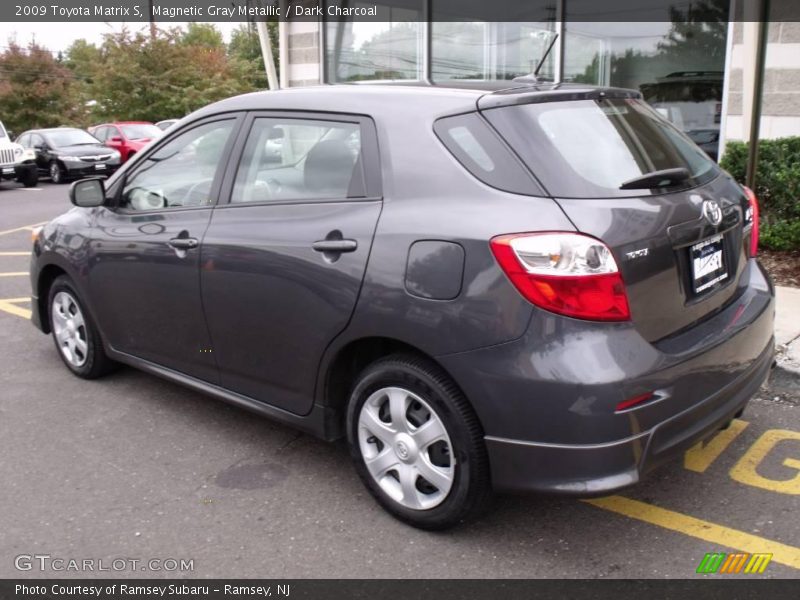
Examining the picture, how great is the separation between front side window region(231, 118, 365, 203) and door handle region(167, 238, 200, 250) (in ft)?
0.94

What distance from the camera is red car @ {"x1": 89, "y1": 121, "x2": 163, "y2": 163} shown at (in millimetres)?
22625

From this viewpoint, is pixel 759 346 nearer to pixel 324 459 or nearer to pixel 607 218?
pixel 607 218

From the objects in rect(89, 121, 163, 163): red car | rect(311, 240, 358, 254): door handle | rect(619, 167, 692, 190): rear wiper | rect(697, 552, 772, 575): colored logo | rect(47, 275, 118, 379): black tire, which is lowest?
rect(697, 552, 772, 575): colored logo

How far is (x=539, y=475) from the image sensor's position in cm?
273

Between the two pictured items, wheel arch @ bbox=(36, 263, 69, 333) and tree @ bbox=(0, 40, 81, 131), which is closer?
wheel arch @ bbox=(36, 263, 69, 333)

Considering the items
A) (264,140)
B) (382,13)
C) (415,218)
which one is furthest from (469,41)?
(415,218)

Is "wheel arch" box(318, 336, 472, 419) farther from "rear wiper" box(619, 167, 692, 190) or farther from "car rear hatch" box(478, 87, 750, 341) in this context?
"rear wiper" box(619, 167, 692, 190)

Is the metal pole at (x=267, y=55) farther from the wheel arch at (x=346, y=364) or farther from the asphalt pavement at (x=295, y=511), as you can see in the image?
the wheel arch at (x=346, y=364)

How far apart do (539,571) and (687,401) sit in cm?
81

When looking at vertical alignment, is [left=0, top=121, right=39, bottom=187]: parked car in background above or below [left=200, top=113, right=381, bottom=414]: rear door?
below

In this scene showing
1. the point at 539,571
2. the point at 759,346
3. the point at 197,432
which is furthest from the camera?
the point at 197,432

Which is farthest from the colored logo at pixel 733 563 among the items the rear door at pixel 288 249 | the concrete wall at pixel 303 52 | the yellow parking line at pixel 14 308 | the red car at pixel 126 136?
the red car at pixel 126 136

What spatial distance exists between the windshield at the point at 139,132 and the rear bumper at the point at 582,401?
22.5 meters
